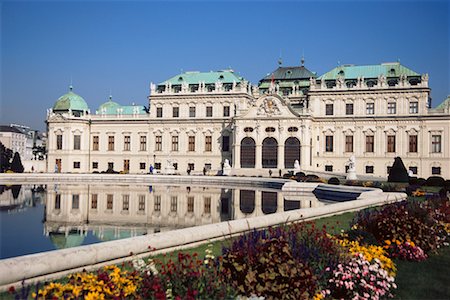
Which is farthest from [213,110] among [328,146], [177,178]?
[177,178]

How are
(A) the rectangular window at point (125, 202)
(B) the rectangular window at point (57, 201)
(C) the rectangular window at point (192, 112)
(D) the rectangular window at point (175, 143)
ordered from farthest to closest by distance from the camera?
(D) the rectangular window at point (175, 143), (C) the rectangular window at point (192, 112), (B) the rectangular window at point (57, 201), (A) the rectangular window at point (125, 202)

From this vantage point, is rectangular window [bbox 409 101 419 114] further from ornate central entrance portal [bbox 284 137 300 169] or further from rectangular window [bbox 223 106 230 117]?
rectangular window [bbox 223 106 230 117]

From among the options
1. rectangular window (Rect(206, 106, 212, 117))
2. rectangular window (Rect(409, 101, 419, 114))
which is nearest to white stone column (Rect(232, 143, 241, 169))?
rectangular window (Rect(206, 106, 212, 117))

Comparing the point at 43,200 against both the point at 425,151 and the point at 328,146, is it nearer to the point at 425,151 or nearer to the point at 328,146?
the point at 328,146

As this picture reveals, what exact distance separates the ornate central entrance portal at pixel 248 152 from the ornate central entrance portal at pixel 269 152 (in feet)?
4.35

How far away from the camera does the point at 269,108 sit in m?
58.3

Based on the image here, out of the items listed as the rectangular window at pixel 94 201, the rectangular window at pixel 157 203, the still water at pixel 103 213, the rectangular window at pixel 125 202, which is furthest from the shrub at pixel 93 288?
the rectangular window at pixel 94 201

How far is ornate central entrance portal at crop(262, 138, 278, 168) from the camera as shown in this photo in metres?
58.0

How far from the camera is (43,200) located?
27047 mm

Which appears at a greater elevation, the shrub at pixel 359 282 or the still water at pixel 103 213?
the shrub at pixel 359 282

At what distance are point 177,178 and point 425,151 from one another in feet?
101

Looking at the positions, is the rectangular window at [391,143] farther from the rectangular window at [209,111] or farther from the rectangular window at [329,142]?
the rectangular window at [209,111]

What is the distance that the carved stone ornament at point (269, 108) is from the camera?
190 feet

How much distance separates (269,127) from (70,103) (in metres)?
31.6
